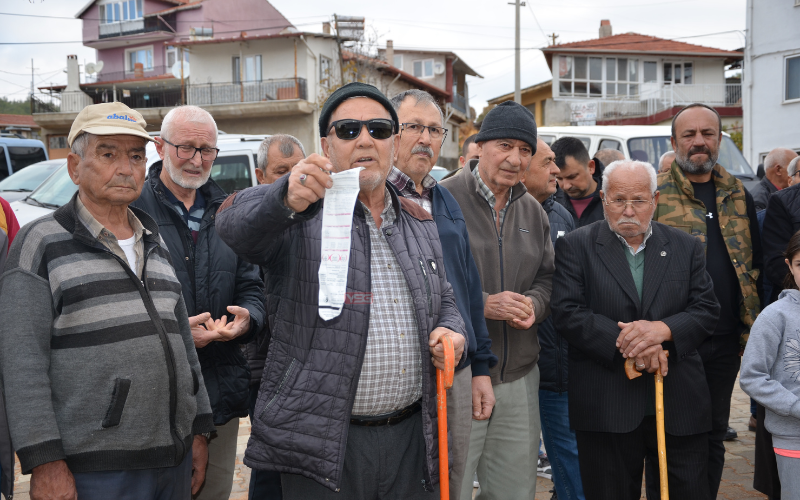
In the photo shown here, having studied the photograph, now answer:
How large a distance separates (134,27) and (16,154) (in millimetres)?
29804

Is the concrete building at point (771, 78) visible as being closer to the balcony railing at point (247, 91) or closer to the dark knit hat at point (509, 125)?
the balcony railing at point (247, 91)

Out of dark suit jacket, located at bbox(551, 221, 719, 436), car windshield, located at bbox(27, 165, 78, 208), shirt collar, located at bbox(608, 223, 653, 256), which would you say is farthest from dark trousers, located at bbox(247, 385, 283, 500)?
car windshield, located at bbox(27, 165, 78, 208)

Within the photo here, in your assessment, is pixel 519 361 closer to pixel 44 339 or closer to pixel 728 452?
pixel 44 339

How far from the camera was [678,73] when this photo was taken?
35.3 m

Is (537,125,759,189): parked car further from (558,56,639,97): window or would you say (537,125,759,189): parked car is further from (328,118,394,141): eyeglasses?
(558,56,639,97): window

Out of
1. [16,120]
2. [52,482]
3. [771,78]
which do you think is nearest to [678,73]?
[771,78]

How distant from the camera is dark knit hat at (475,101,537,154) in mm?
3613

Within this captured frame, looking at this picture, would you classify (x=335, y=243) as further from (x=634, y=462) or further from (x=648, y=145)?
(x=648, y=145)

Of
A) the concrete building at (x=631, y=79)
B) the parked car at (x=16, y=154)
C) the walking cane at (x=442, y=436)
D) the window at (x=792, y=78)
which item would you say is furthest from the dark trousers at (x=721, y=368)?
the concrete building at (x=631, y=79)

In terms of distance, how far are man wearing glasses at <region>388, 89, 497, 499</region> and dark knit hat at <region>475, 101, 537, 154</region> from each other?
0.30m

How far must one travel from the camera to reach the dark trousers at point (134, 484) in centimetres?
231

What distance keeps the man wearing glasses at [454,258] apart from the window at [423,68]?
43.2 metres

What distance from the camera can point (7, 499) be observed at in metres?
2.72

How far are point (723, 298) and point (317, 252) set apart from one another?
2924mm
